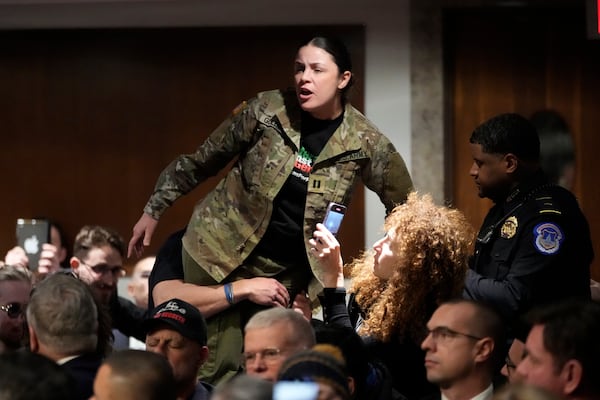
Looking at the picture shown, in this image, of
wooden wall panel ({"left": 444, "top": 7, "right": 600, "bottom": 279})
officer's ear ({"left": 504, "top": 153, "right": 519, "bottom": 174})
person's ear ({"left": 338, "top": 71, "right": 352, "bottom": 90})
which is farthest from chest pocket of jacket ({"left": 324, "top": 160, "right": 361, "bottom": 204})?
wooden wall panel ({"left": 444, "top": 7, "right": 600, "bottom": 279})

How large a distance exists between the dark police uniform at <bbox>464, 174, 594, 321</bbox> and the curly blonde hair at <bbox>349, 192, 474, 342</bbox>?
10 cm

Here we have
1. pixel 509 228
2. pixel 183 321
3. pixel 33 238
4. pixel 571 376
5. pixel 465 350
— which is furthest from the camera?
pixel 33 238

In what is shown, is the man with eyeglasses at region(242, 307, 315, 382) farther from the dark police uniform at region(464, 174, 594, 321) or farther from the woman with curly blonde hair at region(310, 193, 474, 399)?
the dark police uniform at region(464, 174, 594, 321)

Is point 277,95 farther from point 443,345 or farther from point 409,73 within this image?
point 409,73

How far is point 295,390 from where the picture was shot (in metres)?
2.57

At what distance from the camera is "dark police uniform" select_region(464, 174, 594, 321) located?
3.64 m

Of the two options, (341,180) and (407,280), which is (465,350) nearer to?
(407,280)

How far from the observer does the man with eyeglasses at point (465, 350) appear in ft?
10.5

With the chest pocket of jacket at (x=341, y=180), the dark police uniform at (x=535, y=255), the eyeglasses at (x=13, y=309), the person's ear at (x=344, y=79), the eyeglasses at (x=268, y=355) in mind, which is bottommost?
the eyeglasses at (x=268, y=355)

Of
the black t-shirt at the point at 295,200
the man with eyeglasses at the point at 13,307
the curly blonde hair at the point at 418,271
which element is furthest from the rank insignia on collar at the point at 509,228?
the man with eyeglasses at the point at 13,307

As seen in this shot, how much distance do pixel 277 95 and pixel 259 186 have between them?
0.35 m

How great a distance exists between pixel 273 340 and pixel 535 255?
2.99ft

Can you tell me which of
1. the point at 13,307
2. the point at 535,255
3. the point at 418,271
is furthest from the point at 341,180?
the point at 13,307

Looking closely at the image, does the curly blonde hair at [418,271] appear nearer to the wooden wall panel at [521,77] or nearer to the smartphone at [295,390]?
the smartphone at [295,390]
